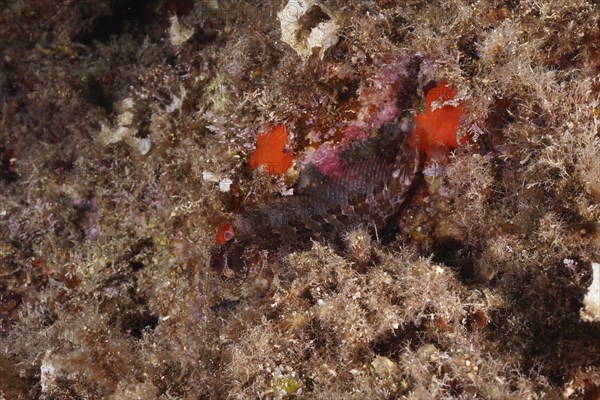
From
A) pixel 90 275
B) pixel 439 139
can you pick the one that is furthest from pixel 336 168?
pixel 90 275

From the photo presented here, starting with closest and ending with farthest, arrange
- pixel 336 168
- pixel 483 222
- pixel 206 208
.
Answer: pixel 483 222 → pixel 336 168 → pixel 206 208

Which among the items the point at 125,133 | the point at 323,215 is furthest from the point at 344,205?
the point at 125,133

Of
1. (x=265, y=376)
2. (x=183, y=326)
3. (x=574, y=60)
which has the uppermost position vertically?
(x=574, y=60)

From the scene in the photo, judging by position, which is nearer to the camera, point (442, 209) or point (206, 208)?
point (442, 209)

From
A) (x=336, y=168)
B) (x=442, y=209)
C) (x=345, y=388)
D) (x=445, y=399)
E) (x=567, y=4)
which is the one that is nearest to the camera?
(x=445, y=399)

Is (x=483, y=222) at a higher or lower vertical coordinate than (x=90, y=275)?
higher

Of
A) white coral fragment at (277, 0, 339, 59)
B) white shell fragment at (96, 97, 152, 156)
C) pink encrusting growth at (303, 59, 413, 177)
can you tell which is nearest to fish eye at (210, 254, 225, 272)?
pink encrusting growth at (303, 59, 413, 177)

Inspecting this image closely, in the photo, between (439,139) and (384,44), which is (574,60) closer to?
(439,139)
